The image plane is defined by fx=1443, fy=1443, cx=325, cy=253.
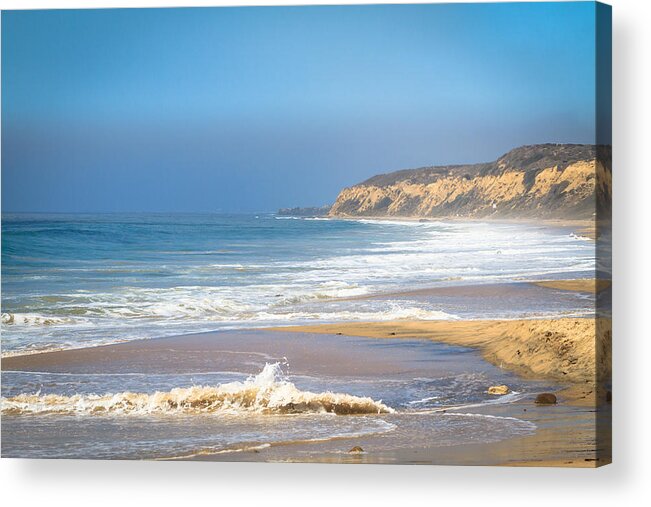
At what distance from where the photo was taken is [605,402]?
888cm

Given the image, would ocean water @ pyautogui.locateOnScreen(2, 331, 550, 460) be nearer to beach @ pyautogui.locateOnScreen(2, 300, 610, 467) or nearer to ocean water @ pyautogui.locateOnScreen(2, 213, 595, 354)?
beach @ pyautogui.locateOnScreen(2, 300, 610, 467)

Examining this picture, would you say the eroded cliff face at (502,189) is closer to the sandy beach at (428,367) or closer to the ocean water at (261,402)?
the sandy beach at (428,367)

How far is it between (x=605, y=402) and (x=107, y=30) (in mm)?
3978

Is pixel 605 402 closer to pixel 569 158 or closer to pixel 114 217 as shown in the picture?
pixel 569 158

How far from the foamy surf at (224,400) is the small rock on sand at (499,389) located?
0.97 m

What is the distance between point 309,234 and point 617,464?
2.48 m

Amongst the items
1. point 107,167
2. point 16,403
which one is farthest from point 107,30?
point 16,403

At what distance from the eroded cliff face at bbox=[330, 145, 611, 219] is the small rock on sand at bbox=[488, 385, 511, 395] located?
44.4 inches

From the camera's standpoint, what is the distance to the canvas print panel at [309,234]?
8.93 meters

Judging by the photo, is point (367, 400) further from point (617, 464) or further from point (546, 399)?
point (617, 464)

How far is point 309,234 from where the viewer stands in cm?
959

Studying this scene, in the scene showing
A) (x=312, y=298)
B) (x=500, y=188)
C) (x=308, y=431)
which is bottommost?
(x=308, y=431)

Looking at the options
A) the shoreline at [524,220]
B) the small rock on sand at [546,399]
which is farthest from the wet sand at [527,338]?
the shoreline at [524,220]

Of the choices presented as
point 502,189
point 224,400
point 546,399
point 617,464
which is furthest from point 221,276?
point 617,464
